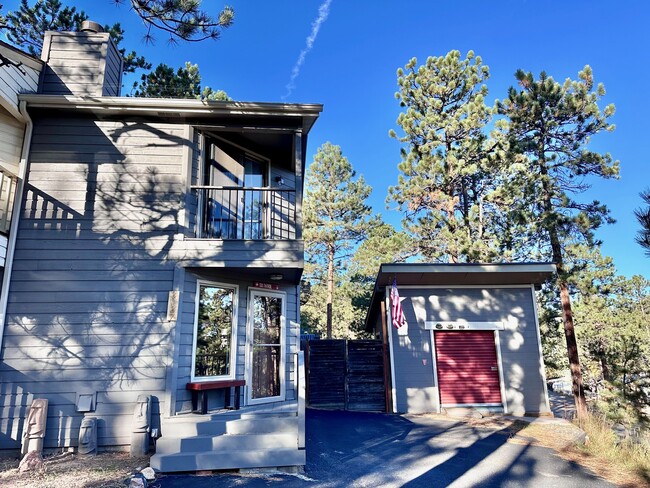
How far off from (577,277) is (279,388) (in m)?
9.45

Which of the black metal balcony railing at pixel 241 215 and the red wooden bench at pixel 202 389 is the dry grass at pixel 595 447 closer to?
the red wooden bench at pixel 202 389

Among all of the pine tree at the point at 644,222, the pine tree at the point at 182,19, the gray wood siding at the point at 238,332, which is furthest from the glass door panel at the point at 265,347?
the pine tree at the point at 644,222

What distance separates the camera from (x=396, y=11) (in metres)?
13.7

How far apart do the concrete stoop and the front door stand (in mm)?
1129

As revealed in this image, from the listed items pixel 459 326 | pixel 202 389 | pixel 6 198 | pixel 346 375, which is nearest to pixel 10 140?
pixel 6 198

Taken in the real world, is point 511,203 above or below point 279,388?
above

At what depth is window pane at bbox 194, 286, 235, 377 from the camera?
6023 mm

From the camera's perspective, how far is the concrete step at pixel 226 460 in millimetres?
4723

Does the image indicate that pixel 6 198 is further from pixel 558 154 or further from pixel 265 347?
pixel 558 154

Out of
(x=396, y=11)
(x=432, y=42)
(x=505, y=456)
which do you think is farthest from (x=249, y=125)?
(x=432, y=42)

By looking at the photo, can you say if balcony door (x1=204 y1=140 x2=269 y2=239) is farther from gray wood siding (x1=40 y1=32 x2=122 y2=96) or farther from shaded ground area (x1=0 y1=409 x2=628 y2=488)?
shaded ground area (x1=0 y1=409 x2=628 y2=488)

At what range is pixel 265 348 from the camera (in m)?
6.74

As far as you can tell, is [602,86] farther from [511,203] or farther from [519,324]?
[519,324]

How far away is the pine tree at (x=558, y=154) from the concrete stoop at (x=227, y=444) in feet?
32.6
